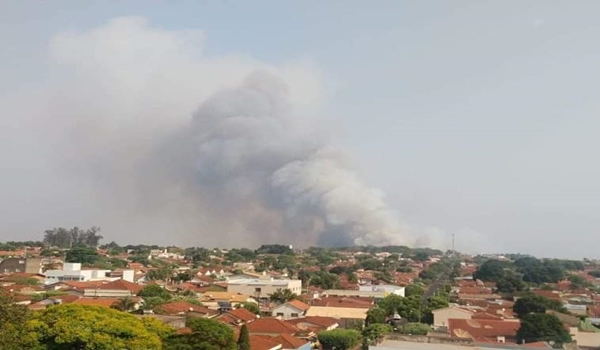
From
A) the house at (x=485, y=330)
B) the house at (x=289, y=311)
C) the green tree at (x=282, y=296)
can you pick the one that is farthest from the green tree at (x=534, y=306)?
the green tree at (x=282, y=296)

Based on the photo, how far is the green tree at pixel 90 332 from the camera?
565 inches

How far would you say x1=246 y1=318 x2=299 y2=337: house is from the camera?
2291 cm

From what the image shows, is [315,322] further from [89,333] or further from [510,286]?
[510,286]

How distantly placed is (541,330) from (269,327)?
34.6ft

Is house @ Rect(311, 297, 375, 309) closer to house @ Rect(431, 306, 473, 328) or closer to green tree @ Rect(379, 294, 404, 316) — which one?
green tree @ Rect(379, 294, 404, 316)

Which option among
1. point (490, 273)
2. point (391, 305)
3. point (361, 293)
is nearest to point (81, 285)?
point (391, 305)

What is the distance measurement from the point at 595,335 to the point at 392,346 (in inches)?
462

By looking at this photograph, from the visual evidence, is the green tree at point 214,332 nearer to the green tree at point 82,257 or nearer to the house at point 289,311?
the house at point 289,311

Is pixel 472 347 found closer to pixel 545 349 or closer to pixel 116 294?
pixel 545 349

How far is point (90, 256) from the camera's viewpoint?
57312mm

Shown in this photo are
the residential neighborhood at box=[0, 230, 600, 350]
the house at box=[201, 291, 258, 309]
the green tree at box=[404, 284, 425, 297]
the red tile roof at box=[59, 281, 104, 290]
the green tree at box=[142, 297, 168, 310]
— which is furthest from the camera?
the green tree at box=[404, 284, 425, 297]

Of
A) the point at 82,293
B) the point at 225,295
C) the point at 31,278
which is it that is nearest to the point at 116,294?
the point at 82,293

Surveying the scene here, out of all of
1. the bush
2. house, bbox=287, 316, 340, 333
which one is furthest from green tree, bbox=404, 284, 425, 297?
the bush

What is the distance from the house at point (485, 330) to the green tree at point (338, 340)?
368 cm
